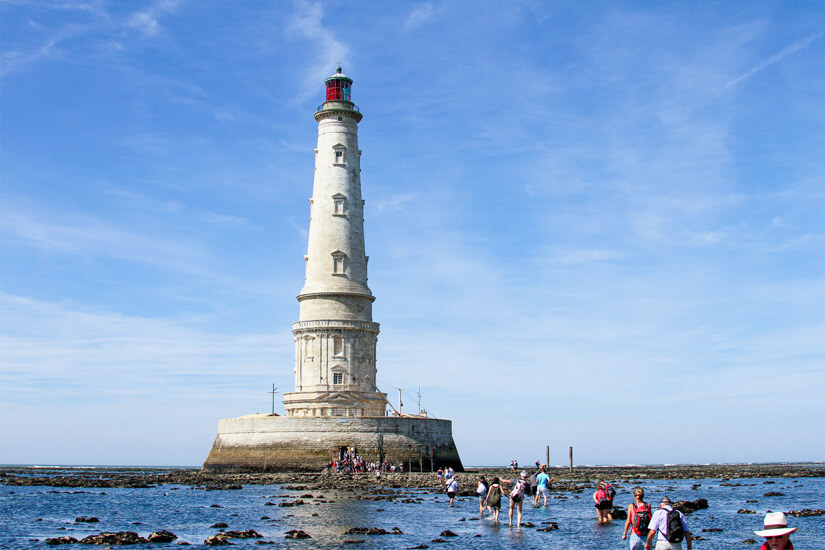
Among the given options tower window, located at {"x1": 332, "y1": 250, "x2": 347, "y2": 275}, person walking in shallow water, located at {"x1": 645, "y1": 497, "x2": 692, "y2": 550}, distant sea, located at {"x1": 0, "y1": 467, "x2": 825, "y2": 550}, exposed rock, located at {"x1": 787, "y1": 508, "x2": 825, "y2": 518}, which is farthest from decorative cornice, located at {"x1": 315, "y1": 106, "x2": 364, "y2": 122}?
person walking in shallow water, located at {"x1": 645, "y1": 497, "x2": 692, "y2": 550}

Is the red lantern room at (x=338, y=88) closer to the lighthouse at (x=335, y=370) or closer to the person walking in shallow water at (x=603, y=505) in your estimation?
the lighthouse at (x=335, y=370)

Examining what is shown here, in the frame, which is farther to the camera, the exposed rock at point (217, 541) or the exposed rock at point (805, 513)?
the exposed rock at point (805, 513)

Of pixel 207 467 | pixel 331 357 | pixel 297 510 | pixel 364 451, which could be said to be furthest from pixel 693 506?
pixel 207 467

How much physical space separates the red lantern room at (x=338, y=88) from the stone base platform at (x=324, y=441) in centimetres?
2247

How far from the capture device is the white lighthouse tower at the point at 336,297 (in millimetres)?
58469

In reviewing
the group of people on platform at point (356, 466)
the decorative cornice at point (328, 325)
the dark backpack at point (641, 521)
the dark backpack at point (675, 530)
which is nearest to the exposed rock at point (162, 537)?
the dark backpack at point (641, 521)

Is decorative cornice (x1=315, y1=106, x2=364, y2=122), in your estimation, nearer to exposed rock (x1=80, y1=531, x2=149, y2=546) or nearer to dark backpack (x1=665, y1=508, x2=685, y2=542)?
exposed rock (x1=80, y1=531, x2=149, y2=546)

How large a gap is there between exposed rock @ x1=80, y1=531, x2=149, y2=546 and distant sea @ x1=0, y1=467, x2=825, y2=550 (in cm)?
122

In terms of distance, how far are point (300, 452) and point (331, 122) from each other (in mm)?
22369

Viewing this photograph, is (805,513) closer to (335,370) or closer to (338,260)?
(335,370)

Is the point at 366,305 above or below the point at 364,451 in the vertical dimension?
above

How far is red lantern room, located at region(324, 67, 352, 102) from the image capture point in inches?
2469

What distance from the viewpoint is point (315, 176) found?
203 ft

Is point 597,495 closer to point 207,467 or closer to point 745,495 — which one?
point 745,495
